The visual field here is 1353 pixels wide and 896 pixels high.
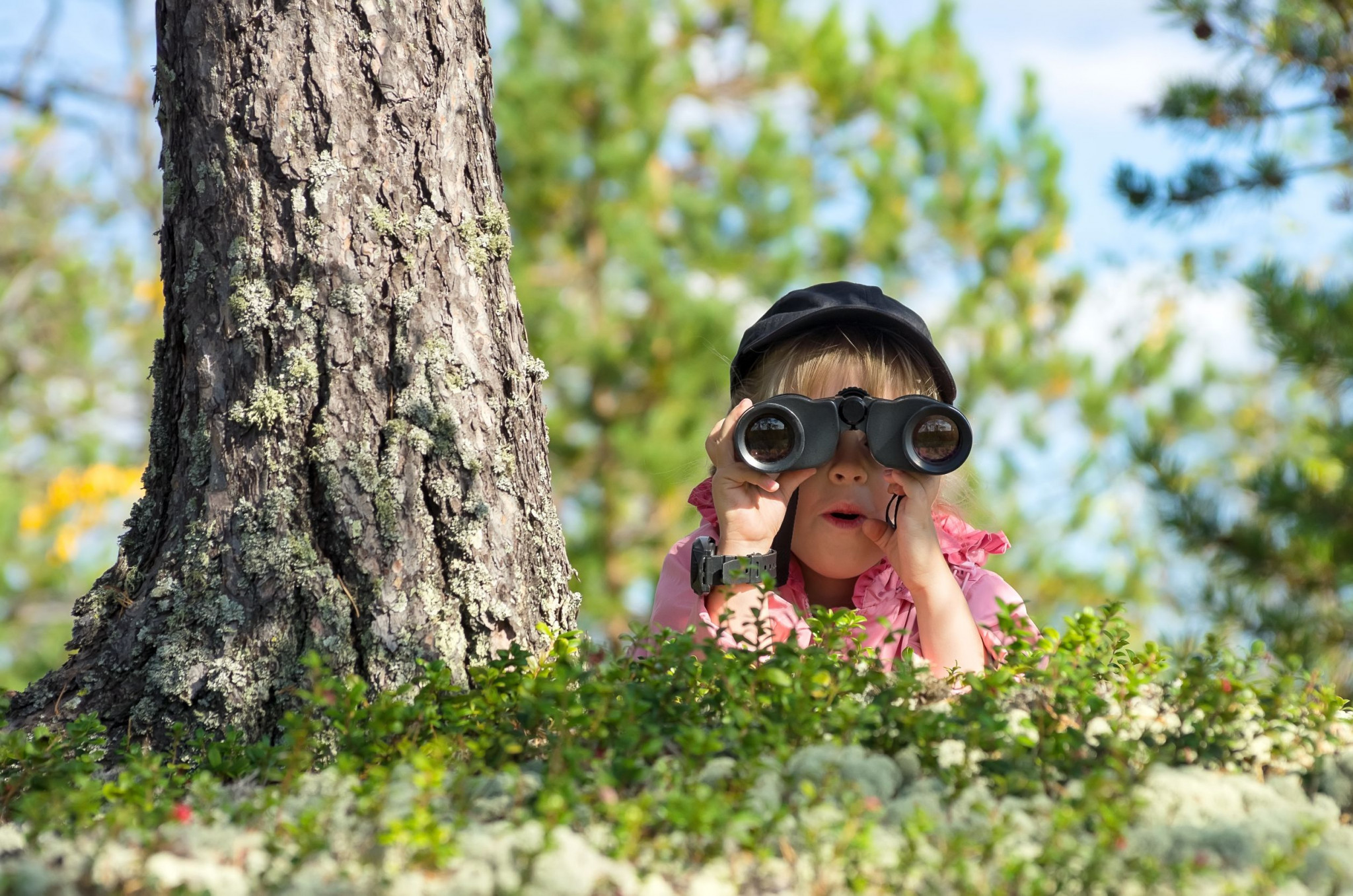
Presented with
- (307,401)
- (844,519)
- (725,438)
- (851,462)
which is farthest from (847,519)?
(307,401)

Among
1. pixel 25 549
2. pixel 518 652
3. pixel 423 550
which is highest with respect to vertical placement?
pixel 25 549

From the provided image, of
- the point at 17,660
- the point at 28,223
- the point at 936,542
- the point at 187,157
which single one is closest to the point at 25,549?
the point at 17,660

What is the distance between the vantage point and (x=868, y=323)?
8.45 feet

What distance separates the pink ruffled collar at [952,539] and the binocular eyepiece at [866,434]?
0.30 m

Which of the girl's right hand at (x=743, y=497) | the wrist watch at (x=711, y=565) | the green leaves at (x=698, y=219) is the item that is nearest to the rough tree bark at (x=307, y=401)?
the wrist watch at (x=711, y=565)

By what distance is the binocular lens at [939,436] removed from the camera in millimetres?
2305

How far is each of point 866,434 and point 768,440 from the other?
0.67ft

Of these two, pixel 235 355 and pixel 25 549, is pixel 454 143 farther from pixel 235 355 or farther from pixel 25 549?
pixel 25 549

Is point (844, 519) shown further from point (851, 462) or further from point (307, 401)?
point (307, 401)

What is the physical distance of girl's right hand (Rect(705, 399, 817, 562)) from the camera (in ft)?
7.60

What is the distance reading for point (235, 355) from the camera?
6.59ft

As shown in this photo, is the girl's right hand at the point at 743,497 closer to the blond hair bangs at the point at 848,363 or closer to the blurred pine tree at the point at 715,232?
the blond hair bangs at the point at 848,363

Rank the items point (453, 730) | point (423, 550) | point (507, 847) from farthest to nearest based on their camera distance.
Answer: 1. point (423, 550)
2. point (453, 730)
3. point (507, 847)

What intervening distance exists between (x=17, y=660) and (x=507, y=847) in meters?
8.62
